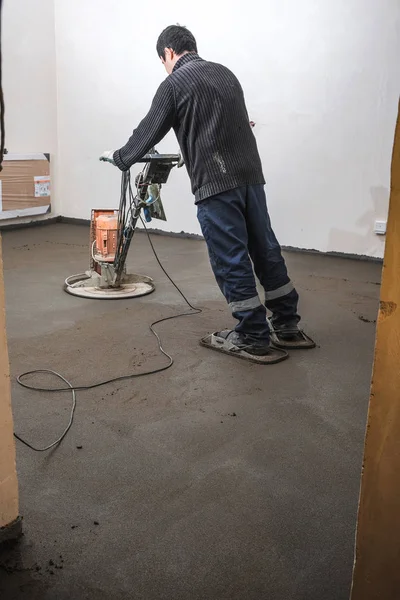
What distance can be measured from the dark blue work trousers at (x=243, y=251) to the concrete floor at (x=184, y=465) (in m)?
0.23

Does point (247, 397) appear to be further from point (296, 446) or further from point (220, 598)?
point (220, 598)

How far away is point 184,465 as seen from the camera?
1.77 meters

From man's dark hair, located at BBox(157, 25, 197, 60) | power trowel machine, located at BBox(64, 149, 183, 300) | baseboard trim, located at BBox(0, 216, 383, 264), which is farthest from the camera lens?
baseboard trim, located at BBox(0, 216, 383, 264)

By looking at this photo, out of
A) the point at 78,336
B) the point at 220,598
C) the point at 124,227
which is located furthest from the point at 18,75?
the point at 220,598

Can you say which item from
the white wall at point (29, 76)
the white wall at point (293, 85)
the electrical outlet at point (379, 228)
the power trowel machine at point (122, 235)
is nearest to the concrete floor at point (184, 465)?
the power trowel machine at point (122, 235)

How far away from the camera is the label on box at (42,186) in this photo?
19.6 feet

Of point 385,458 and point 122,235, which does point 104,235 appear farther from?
point 385,458

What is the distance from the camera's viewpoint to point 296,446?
6.22 ft

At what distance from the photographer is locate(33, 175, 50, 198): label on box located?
5986 millimetres

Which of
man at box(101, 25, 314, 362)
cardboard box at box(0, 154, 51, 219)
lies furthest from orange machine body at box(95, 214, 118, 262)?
cardboard box at box(0, 154, 51, 219)

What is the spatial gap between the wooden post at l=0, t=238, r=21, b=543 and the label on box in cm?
498

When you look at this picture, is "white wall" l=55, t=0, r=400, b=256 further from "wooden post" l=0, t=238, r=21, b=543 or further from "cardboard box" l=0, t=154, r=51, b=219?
"wooden post" l=0, t=238, r=21, b=543

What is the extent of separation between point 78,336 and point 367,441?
210 cm

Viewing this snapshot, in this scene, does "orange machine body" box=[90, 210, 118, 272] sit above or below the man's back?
below
